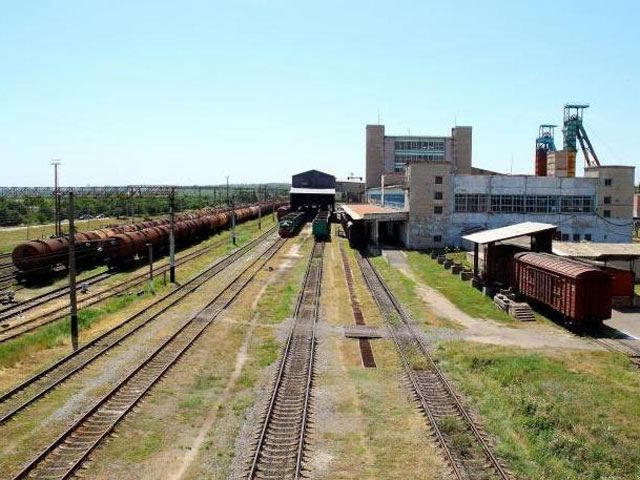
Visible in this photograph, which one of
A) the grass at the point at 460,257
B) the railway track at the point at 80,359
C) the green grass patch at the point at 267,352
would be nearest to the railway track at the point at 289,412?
the green grass patch at the point at 267,352

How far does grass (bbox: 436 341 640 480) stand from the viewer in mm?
13938

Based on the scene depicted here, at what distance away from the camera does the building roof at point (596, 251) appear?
34.4 meters

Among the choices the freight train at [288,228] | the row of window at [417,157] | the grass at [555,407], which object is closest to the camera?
the grass at [555,407]

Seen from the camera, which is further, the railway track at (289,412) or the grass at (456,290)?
the grass at (456,290)

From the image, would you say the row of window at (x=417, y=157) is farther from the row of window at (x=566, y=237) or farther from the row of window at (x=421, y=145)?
the row of window at (x=566, y=237)

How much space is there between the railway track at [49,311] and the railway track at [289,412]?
41.8ft

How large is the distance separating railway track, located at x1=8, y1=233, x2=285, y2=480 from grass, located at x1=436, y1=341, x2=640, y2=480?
10.3 meters

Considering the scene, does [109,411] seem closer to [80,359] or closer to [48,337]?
[80,359]

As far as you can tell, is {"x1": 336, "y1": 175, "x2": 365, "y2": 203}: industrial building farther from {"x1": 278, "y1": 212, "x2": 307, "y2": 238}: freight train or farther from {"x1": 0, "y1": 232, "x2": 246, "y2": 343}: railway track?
{"x1": 0, "y1": 232, "x2": 246, "y2": 343}: railway track

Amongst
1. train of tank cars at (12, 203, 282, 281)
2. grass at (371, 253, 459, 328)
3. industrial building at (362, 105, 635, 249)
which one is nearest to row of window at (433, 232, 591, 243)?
industrial building at (362, 105, 635, 249)

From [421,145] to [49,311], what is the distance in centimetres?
9671

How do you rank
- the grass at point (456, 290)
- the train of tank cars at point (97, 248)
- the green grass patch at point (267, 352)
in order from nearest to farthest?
the green grass patch at point (267, 352)
the grass at point (456, 290)
the train of tank cars at point (97, 248)

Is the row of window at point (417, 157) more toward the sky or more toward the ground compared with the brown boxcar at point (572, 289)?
more toward the sky

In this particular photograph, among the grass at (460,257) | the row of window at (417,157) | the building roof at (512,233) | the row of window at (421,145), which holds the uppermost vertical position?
the row of window at (421,145)
